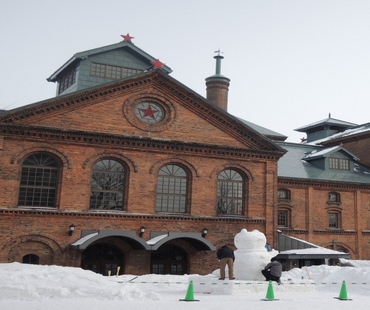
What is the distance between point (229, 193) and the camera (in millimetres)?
27641

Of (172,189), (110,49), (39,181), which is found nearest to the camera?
(39,181)

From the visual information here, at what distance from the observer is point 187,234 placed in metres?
25.1

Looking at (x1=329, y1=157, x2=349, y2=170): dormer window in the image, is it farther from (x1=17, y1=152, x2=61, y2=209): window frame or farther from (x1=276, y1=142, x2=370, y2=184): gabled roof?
(x1=17, y1=152, x2=61, y2=209): window frame

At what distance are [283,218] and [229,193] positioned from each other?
324 inches

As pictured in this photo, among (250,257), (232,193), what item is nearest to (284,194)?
(232,193)

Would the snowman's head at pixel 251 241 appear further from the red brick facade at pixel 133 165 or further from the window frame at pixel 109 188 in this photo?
the window frame at pixel 109 188

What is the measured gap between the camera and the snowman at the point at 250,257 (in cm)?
1750

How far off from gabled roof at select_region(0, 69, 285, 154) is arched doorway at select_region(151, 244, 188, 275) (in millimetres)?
7223

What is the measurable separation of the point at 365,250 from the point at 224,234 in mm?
14325

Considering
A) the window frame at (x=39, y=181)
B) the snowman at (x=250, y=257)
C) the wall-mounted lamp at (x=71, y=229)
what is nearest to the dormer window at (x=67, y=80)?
the window frame at (x=39, y=181)

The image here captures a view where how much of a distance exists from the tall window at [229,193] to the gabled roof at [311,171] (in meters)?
6.77

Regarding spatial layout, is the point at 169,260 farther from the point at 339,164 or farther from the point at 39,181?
the point at 339,164

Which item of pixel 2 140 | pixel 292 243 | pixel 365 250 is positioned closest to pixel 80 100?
pixel 2 140

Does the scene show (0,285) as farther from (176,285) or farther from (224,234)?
(224,234)
